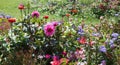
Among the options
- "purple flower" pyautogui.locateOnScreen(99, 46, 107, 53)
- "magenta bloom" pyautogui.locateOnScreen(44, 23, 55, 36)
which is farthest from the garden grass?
"purple flower" pyautogui.locateOnScreen(99, 46, 107, 53)

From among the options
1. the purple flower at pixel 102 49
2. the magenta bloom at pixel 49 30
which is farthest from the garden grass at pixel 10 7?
the purple flower at pixel 102 49

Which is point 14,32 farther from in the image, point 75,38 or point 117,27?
point 117,27

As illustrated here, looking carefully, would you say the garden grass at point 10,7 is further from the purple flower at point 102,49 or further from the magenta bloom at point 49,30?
the purple flower at point 102,49

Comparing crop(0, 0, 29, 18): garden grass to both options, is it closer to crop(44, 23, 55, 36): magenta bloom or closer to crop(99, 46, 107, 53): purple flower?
crop(44, 23, 55, 36): magenta bloom

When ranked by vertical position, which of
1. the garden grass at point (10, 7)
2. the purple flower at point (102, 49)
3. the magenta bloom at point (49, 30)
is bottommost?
the garden grass at point (10, 7)

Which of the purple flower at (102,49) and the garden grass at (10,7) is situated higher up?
the purple flower at (102,49)

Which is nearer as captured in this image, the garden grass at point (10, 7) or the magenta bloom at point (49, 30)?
the magenta bloom at point (49, 30)

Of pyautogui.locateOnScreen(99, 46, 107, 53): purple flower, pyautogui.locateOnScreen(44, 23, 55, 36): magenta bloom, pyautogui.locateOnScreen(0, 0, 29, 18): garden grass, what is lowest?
pyautogui.locateOnScreen(0, 0, 29, 18): garden grass

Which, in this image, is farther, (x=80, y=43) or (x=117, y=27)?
(x=117, y=27)

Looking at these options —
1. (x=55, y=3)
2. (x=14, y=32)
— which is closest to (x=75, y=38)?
(x=14, y=32)

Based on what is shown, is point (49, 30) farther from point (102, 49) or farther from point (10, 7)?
point (10, 7)

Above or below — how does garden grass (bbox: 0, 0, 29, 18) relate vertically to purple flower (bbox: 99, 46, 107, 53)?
below

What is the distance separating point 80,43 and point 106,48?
58 cm

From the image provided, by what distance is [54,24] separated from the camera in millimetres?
6051
